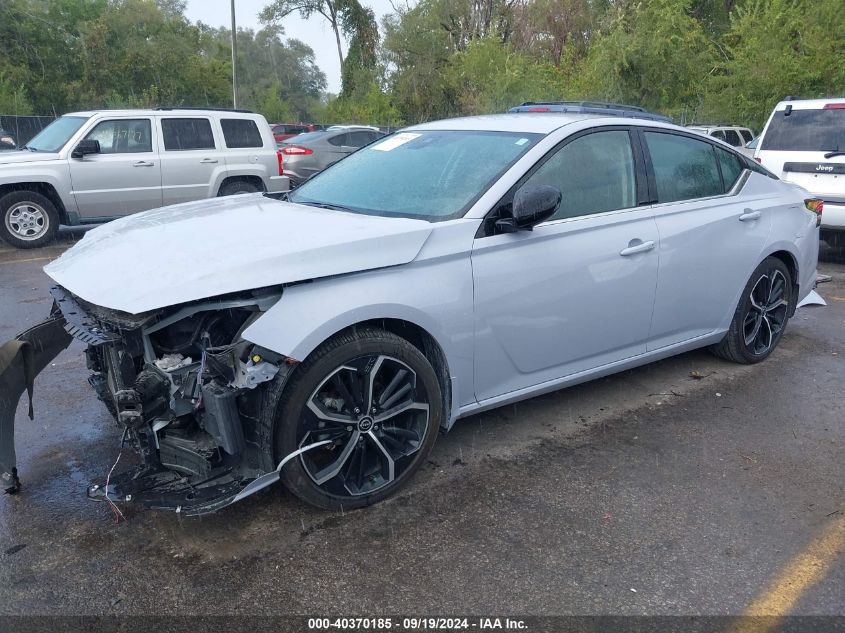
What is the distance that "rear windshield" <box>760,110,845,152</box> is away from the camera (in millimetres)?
8586

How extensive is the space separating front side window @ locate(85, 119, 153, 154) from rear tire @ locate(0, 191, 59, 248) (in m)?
1.09

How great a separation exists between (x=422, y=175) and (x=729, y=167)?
2.38 meters

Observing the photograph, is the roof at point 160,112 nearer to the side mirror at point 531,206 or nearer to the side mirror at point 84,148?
the side mirror at point 84,148

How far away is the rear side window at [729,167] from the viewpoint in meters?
4.94

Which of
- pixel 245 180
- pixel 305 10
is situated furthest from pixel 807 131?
pixel 305 10

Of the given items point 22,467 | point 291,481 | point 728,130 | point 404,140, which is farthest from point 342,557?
point 728,130

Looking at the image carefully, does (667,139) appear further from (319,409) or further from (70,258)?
(70,258)

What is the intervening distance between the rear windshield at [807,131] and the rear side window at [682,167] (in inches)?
188

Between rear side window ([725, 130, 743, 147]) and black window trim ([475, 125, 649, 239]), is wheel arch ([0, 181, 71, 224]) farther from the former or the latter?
rear side window ([725, 130, 743, 147])

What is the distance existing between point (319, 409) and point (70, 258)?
150 cm

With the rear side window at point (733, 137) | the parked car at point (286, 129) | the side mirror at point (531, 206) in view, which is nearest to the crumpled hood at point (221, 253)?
the side mirror at point (531, 206)

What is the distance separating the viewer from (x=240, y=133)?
11.4 m

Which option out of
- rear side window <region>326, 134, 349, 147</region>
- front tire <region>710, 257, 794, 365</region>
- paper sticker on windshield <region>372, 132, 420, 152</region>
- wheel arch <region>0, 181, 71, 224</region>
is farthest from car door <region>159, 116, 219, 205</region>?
front tire <region>710, 257, 794, 365</region>

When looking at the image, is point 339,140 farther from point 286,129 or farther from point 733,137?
point 286,129
